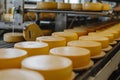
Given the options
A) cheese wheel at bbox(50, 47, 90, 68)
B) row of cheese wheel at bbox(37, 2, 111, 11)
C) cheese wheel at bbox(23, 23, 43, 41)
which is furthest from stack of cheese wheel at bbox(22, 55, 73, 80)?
row of cheese wheel at bbox(37, 2, 111, 11)

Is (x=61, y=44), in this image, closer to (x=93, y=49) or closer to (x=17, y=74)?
(x=93, y=49)

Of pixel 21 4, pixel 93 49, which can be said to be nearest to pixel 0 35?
pixel 21 4

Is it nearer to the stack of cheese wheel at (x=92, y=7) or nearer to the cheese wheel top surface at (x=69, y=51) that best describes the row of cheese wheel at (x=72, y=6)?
the stack of cheese wheel at (x=92, y=7)

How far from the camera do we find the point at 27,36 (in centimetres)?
177

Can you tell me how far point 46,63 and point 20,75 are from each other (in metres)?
0.16

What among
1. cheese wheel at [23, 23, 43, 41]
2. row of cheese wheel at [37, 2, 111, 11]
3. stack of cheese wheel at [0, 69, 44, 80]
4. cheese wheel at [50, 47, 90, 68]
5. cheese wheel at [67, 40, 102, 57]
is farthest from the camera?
row of cheese wheel at [37, 2, 111, 11]

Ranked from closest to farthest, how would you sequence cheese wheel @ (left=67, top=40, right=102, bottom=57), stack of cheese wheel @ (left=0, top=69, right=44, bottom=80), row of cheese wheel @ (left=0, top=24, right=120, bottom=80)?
stack of cheese wheel @ (left=0, top=69, right=44, bottom=80) < row of cheese wheel @ (left=0, top=24, right=120, bottom=80) < cheese wheel @ (left=67, top=40, right=102, bottom=57)

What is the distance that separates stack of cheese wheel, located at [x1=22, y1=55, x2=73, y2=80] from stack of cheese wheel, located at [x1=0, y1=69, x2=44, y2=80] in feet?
0.18

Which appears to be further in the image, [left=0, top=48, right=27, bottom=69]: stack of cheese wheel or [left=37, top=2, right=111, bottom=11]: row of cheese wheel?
[left=37, top=2, right=111, bottom=11]: row of cheese wheel

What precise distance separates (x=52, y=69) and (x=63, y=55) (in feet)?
0.72

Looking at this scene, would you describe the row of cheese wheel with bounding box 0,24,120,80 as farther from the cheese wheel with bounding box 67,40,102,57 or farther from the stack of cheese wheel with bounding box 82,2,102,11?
the stack of cheese wheel with bounding box 82,2,102,11

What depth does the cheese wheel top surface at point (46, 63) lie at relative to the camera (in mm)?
802

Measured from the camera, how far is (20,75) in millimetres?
713

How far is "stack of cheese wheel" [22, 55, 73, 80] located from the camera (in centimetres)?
78
